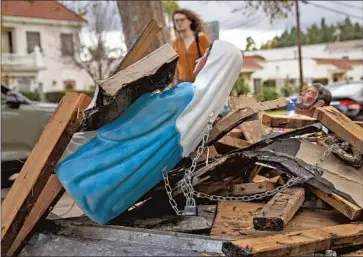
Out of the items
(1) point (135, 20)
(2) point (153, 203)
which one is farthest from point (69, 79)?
(2) point (153, 203)

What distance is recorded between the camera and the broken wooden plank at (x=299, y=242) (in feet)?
6.61

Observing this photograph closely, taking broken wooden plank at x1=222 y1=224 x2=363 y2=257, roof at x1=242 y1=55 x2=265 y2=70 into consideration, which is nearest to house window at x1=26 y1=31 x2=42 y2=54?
roof at x1=242 y1=55 x2=265 y2=70

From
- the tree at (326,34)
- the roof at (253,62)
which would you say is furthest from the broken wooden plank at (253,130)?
the tree at (326,34)

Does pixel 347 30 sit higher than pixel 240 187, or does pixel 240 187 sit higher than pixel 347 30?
pixel 240 187

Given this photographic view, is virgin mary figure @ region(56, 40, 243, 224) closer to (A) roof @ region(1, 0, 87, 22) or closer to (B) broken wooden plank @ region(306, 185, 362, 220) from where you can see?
(B) broken wooden plank @ region(306, 185, 362, 220)

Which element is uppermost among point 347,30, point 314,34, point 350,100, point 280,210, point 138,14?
point 138,14

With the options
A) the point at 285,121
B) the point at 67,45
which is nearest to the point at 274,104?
the point at 285,121

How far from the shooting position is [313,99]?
12.0 ft

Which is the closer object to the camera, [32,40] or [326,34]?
[32,40]

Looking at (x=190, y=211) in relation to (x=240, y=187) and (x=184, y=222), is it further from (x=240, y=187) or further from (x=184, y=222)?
(x=240, y=187)

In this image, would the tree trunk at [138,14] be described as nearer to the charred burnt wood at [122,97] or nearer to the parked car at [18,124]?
the parked car at [18,124]

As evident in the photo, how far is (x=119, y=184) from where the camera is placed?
244 centimetres

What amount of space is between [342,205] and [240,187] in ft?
1.88

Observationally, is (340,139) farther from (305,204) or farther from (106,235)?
(106,235)
